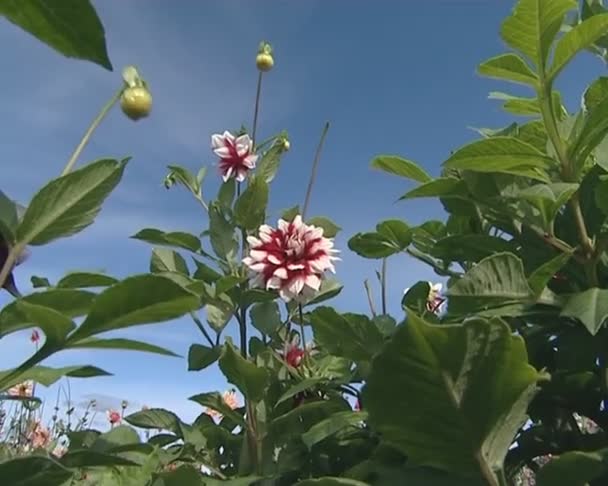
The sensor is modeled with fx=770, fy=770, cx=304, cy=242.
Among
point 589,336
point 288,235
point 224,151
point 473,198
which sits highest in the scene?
point 224,151

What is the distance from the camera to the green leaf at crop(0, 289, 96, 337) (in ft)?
2.23

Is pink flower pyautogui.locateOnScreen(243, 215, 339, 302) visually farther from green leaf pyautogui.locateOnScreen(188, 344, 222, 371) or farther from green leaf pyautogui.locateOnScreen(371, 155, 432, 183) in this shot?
green leaf pyautogui.locateOnScreen(371, 155, 432, 183)

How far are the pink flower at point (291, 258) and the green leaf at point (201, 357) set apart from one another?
151 mm

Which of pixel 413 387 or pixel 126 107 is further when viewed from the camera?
pixel 126 107

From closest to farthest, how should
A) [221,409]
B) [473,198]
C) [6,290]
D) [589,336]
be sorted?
[6,290] < [589,336] < [473,198] < [221,409]

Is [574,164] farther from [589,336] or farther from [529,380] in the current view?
[529,380]

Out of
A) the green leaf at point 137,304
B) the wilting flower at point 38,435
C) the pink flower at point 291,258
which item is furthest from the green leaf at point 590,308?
the wilting flower at point 38,435

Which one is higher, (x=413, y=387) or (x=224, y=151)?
(x=224, y=151)

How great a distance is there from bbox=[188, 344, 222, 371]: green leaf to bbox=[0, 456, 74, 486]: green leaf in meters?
0.74

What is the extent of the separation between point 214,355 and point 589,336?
716mm

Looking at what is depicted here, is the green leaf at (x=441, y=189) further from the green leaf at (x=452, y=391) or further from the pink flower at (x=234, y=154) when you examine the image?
the pink flower at (x=234, y=154)

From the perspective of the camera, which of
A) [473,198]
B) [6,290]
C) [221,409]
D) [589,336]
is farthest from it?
[221,409]

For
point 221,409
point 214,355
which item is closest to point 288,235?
point 214,355

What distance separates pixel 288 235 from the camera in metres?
1.50
